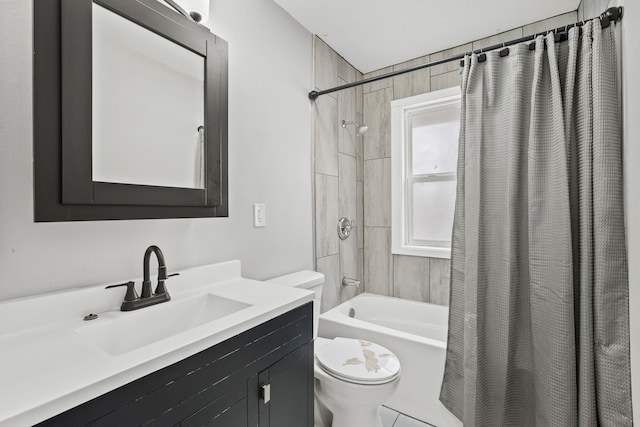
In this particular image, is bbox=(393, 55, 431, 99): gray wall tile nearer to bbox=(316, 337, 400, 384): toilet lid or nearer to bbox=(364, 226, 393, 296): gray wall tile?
bbox=(364, 226, 393, 296): gray wall tile

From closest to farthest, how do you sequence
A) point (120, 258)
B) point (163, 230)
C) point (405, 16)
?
point (120, 258) → point (163, 230) → point (405, 16)

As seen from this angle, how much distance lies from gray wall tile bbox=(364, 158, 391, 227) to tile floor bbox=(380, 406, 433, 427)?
4.36ft

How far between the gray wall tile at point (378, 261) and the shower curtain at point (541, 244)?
3.27ft

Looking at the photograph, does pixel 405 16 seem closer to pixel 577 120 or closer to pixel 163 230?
pixel 577 120

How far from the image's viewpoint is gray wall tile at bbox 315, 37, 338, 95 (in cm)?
214

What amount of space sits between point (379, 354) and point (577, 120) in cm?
139

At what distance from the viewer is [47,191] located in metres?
0.84

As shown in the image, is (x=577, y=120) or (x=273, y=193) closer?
(x=577, y=120)

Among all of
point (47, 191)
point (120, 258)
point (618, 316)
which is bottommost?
point (618, 316)

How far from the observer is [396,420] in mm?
1812

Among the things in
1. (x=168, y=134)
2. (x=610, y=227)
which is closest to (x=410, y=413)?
(x=610, y=227)

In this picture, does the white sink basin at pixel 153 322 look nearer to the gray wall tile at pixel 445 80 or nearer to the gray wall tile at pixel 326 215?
the gray wall tile at pixel 326 215

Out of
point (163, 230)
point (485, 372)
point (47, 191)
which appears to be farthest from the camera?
point (485, 372)

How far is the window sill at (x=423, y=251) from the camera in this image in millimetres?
2314
